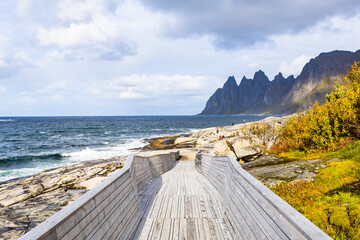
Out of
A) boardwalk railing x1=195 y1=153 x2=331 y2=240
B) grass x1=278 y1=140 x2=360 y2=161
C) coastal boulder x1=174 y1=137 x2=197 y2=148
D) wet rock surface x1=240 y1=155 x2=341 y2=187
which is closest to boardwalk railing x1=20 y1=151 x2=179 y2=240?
boardwalk railing x1=195 y1=153 x2=331 y2=240

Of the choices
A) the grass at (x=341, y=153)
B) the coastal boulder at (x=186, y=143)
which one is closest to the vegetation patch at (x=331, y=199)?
the grass at (x=341, y=153)

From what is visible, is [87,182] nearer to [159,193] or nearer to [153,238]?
[159,193]

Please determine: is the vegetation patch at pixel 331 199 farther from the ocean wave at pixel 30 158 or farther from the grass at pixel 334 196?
the ocean wave at pixel 30 158

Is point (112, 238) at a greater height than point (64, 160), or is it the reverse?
point (112, 238)

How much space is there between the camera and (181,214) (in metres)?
5.90

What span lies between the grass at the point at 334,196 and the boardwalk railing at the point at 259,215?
1866mm

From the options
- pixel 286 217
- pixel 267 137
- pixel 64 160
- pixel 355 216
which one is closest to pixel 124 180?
pixel 286 217

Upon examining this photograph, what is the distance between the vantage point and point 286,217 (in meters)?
2.56

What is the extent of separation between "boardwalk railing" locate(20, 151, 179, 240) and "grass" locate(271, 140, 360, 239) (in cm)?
426

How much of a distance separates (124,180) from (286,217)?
3.67 metres

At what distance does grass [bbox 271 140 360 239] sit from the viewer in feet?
15.0

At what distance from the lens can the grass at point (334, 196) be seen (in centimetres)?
458

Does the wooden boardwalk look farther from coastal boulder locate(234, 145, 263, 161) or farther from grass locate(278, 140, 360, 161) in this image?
coastal boulder locate(234, 145, 263, 161)

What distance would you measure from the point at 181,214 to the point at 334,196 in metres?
4.17
